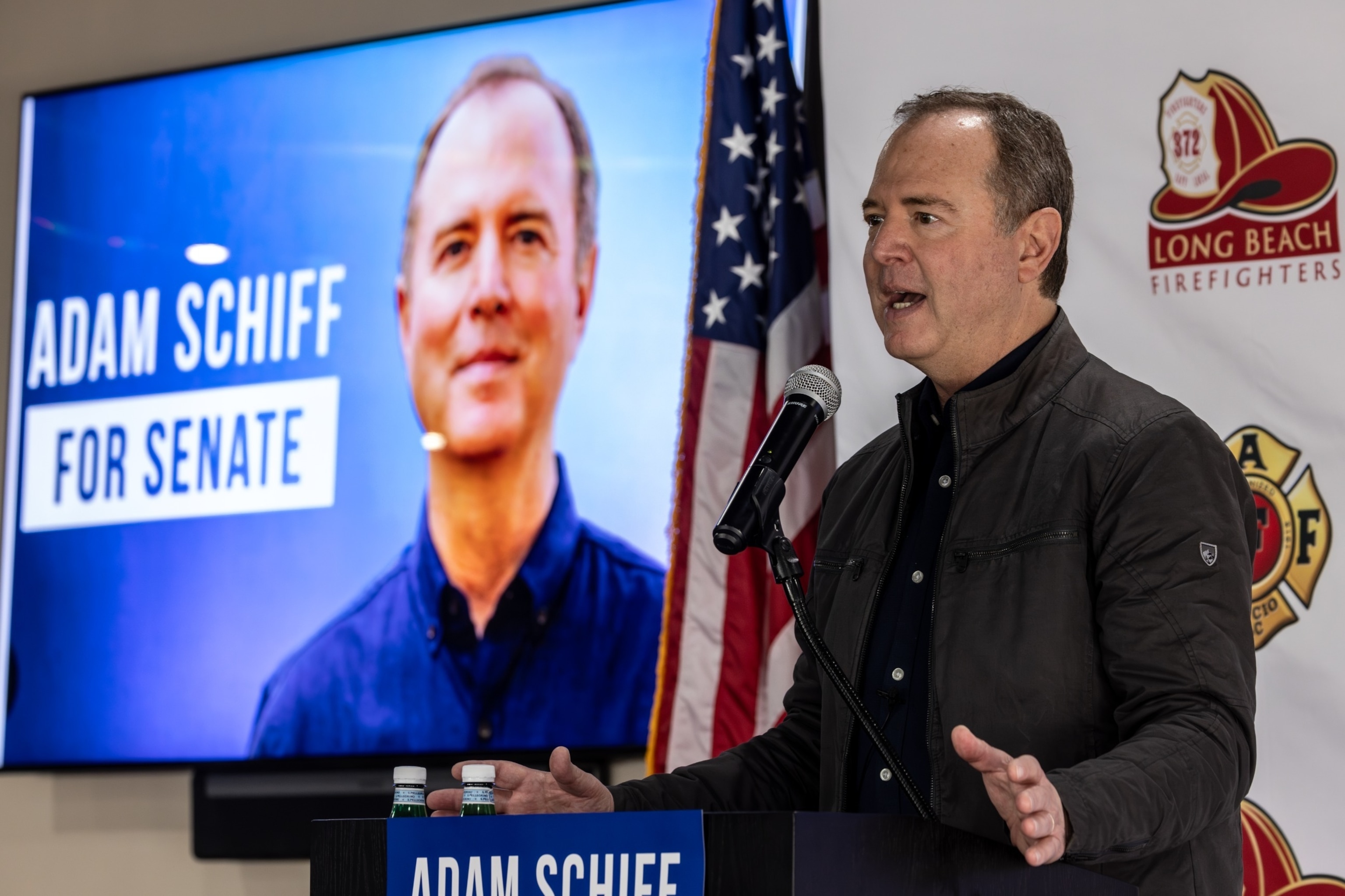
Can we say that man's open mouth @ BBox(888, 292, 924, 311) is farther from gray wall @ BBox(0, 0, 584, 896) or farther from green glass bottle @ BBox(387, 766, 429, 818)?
gray wall @ BBox(0, 0, 584, 896)

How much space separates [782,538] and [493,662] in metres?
1.89

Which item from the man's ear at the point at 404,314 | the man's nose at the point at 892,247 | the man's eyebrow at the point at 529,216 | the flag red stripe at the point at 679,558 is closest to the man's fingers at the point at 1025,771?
the man's nose at the point at 892,247

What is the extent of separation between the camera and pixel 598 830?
1081mm

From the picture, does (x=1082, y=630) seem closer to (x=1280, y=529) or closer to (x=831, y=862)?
(x=831, y=862)

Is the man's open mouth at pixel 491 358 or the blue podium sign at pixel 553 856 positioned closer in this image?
the blue podium sign at pixel 553 856

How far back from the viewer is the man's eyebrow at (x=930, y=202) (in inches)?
64.9

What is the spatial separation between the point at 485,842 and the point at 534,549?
2.03 m

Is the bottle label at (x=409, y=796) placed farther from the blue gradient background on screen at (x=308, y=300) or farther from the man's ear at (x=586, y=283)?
the man's ear at (x=586, y=283)

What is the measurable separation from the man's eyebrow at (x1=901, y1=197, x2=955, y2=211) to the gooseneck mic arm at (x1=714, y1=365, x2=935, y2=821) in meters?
0.39

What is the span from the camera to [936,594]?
61.5 inches

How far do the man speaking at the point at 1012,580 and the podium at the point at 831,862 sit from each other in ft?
0.15

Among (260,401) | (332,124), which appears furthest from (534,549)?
(332,124)

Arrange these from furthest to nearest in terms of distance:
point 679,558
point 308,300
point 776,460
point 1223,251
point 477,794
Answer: point 308,300
point 679,558
point 1223,251
point 776,460
point 477,794

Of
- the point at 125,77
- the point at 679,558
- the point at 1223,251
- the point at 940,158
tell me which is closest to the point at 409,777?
the point at 940,158
